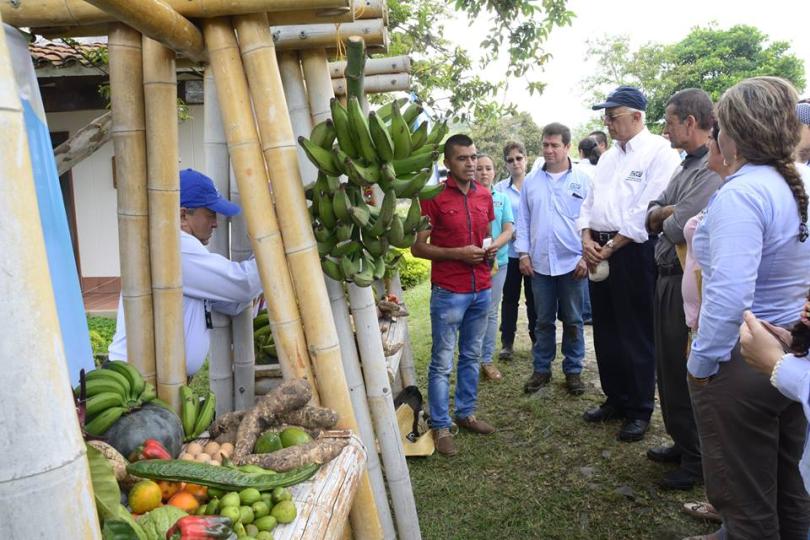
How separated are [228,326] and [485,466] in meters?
2.39

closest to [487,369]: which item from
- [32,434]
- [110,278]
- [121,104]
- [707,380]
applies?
[707,380]

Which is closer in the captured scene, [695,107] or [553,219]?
[695,107]

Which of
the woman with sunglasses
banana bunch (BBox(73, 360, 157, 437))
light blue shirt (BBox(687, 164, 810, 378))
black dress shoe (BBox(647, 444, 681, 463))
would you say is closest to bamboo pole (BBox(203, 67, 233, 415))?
banana bunch (BBox(73, 360, 157, 437))

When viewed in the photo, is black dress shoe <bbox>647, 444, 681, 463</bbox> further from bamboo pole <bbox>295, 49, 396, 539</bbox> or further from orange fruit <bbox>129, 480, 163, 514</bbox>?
orange fruit <bbox>129, 480, 163, 514</bbox>

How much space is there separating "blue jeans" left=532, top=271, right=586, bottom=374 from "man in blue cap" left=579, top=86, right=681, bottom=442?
1.98ft

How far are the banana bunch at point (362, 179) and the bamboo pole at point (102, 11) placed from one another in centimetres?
41

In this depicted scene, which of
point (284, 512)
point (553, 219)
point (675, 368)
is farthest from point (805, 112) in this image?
point (284, 512)

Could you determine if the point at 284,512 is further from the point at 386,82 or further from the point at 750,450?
the point at 386,82

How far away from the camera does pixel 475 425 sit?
5211mm

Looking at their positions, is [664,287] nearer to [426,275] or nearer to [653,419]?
[653,419]

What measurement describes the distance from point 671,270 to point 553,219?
184 cm

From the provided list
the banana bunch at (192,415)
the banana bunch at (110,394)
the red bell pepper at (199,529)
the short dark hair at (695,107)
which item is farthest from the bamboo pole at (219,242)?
the short dark hair at (695,107)

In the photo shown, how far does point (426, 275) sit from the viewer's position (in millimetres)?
13727

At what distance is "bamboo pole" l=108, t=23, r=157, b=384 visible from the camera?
2.48 m
